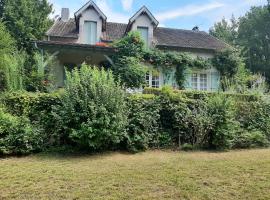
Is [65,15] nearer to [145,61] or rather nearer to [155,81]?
[145,61]

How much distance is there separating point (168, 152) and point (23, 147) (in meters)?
3.87

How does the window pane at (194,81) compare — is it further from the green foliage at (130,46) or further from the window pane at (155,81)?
the green foliage at (130,46)

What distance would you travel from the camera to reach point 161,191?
5836 millimetres

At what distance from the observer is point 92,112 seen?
8.22 meters

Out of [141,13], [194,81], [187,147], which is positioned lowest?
[187,147]

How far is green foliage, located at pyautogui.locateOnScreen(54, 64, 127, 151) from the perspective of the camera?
807 centimetres

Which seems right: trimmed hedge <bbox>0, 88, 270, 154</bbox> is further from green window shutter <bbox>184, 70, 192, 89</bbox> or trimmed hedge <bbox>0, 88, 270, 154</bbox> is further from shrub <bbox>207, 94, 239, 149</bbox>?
green window shutter <bbox>184, 70, 192, 89</bbox>

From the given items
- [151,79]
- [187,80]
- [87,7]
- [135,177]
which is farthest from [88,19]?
[135,177]

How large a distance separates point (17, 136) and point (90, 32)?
14140 millimetres

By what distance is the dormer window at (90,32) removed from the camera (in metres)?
21.0

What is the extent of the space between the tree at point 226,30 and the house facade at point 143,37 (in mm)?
19928

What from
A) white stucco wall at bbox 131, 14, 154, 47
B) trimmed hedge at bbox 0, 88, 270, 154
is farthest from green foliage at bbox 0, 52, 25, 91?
white stucco wall at bbox 131, 14, 154, 47

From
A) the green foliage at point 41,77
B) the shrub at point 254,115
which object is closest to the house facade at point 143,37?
the green foliage at point 41,77

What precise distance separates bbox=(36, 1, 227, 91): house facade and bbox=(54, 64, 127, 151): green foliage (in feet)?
29.8
